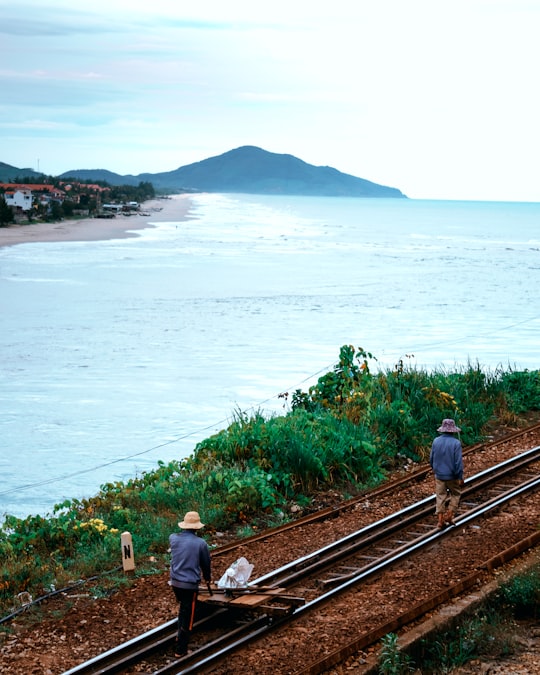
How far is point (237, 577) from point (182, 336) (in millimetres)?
27190

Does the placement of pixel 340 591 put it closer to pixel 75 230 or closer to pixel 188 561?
pixel 188 561

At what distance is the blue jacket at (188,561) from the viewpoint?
8625mm

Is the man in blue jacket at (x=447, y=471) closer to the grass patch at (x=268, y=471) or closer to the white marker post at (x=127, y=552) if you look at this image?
the grass patch at (x=268, y=471)

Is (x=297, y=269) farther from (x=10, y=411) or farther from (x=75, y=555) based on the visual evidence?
(x=75, y=555)

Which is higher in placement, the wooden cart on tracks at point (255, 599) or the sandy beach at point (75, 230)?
the sandy beach at point (75, 230)

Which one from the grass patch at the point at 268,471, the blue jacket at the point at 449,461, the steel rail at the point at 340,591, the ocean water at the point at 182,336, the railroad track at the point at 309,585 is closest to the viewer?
the steel rail at the point at 340,591

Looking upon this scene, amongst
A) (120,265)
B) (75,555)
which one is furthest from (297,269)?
(75,555)

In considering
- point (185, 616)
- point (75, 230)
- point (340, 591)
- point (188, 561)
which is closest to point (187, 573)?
point (188, 561)

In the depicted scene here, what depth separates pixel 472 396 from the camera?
19.5 meters

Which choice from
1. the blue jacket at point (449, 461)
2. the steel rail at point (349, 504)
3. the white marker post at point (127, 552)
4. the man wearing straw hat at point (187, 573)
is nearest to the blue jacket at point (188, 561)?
the man wearing straw hat at point (187, 573)

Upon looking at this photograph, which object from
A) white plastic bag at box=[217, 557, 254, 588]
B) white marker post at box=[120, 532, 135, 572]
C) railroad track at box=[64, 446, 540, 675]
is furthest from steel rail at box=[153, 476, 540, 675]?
white marker post at box=[120, 532, 135, 572]

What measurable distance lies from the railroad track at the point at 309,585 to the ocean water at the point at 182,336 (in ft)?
23.3

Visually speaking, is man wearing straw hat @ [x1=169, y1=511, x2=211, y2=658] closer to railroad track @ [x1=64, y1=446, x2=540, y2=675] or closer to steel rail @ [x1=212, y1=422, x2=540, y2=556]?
railroad track @ [x1=64, y1=446, x2=540, y2=675]

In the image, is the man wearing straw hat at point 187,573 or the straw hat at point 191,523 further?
the straw hat at point 191,523
